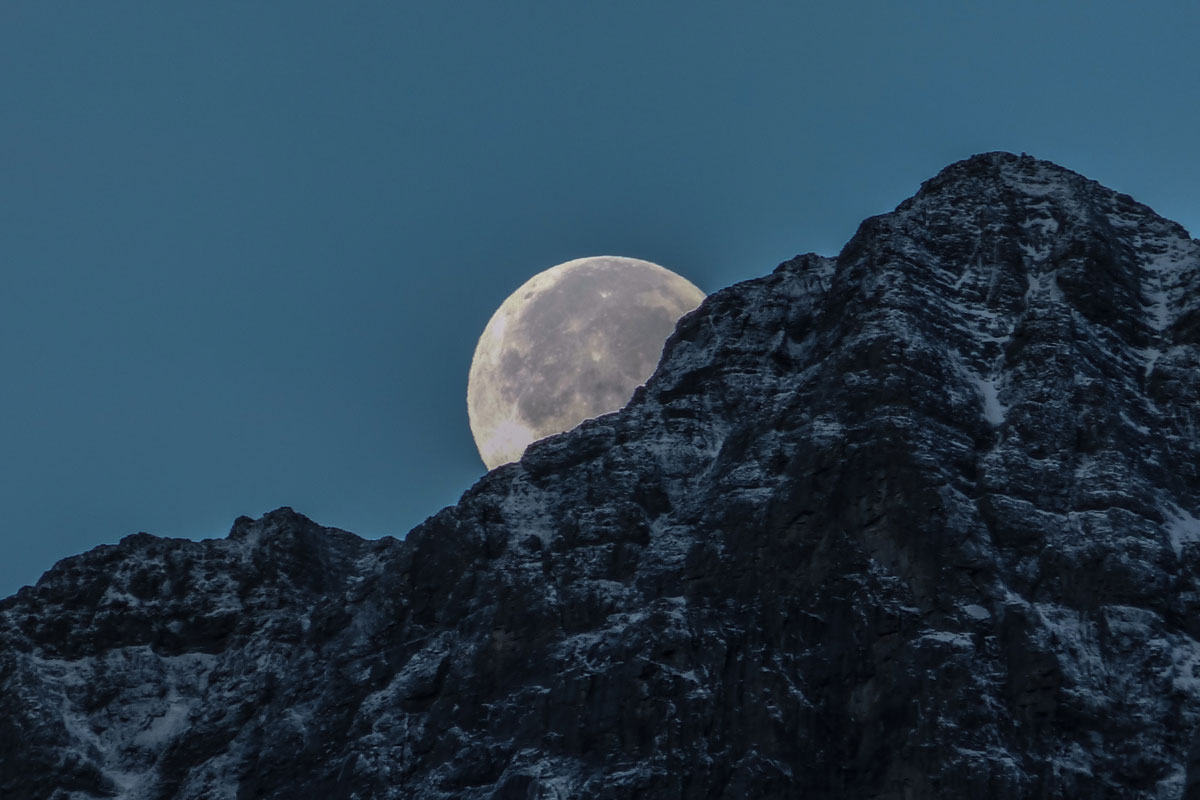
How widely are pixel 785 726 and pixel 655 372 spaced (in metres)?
35.6

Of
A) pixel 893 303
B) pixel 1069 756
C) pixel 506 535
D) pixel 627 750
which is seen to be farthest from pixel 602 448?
pixel 1069 756

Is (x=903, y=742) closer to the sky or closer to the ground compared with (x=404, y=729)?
closer to the ground

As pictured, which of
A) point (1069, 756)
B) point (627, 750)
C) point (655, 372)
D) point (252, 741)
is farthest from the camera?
point (655, 372)

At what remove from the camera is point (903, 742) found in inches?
3890

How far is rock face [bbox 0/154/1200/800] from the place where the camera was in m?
101

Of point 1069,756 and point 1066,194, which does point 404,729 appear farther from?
point 1066,194

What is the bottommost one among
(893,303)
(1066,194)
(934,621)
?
(934,621)

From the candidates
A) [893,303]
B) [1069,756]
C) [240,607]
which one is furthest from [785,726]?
[240,607]

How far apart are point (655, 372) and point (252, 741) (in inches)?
1232

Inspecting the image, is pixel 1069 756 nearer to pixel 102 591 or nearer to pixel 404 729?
pixel 404 729

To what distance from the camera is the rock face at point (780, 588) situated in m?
101

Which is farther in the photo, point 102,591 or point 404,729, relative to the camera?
point 102,591

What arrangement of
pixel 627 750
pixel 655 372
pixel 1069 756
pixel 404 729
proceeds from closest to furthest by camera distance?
pixel 1069 756, pixel 627 750, pixel 404 729, pixel 655 372

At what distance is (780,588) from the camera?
355ft
